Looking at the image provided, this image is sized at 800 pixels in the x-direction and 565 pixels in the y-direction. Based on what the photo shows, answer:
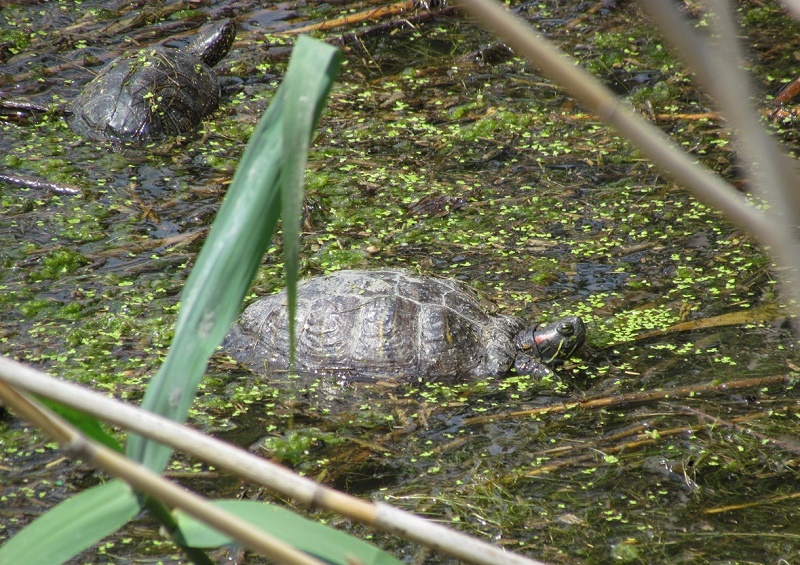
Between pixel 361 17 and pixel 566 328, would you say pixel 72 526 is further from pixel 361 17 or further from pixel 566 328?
pixel 361 17

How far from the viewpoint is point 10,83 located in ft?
19.0

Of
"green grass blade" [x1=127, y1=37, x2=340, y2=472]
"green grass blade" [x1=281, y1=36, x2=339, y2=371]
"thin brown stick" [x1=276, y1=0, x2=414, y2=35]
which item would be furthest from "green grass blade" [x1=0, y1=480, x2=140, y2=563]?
"thin brown stick" [x1=276, y1=0, x2=414, y2=35]

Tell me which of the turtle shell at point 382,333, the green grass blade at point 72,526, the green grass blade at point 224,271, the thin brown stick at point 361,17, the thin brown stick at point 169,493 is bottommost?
the turtle shell at point 382,333

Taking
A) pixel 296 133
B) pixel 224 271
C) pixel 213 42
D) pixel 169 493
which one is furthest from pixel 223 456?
pixel 213 42

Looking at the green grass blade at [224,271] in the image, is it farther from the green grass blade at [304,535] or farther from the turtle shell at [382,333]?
the turtle shell at [382,333]

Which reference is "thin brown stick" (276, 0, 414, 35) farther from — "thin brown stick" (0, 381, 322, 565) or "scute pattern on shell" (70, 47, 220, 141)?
"thin brown stick" (0, 381, 322, 565)

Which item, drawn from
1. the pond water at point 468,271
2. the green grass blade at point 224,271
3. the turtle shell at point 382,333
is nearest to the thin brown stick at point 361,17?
the pond water at point 468,271

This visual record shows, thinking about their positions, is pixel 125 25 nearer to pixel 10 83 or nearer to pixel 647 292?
pixel 10 83

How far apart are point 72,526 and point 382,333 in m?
2.71

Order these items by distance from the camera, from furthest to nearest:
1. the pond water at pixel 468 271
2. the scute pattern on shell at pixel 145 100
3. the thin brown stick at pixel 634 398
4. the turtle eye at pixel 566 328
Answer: the scute pattern on shell at pixel 145 100 → the turtle eye at pixel 566 328 → the thin brown stick at pixel 634 398 → the pond water at pixel 468 271

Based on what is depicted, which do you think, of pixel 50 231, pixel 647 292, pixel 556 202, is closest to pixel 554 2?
pixel 556 202

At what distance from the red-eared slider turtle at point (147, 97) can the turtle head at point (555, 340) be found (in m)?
3.01

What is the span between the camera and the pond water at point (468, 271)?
2.86m

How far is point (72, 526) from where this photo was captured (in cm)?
84
